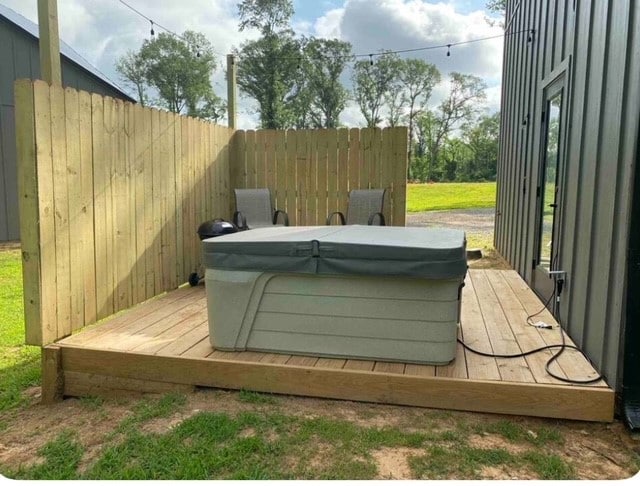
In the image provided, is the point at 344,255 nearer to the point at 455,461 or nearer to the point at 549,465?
the point at 455,461

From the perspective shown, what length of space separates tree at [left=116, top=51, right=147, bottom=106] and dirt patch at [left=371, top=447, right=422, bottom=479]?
22125mm

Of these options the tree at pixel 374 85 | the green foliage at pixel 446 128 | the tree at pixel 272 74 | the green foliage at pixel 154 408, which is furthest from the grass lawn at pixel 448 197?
the green foliage at pixel 154 408

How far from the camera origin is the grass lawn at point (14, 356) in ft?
8.72

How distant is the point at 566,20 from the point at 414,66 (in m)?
22.7

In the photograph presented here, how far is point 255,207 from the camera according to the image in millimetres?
5238

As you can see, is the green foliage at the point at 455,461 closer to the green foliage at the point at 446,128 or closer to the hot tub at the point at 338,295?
the hot tub at the point at 338,295

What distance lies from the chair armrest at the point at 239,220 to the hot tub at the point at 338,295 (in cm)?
224

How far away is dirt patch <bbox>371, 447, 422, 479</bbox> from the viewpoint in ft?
5.69

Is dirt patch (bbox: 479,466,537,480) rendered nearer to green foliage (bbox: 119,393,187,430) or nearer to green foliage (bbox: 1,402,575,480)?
green foliage (bbox: 1,402,575,480)

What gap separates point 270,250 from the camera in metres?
2.47

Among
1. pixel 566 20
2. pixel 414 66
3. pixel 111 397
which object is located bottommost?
pixel 111 397

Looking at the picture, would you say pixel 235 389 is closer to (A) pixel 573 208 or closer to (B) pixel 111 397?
(B) pixel 111 397

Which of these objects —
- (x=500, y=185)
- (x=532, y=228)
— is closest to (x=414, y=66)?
(x=500, y=185)

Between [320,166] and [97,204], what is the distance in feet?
9.18
